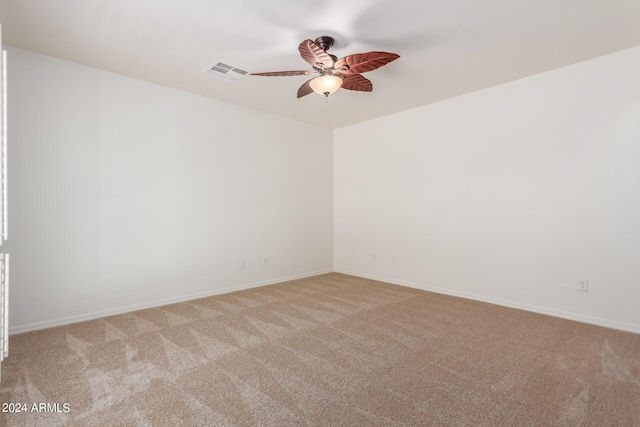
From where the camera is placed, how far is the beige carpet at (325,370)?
1818mm

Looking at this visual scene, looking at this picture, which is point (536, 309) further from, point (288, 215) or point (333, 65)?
point (288, 215)

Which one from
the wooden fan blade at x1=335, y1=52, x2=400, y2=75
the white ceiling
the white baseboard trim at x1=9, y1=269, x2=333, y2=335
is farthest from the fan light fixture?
the white baseboard trim at x1=9, y1=269, x2=333, y2=335

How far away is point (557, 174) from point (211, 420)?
3909 mm

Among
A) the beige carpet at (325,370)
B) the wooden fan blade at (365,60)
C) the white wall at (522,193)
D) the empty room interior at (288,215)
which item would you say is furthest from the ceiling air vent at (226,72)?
the beige carpet at (325,370)

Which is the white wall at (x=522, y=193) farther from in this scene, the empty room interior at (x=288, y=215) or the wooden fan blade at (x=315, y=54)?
the wooden fan blade at (x=315, y=54)

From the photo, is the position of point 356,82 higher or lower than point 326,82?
higher

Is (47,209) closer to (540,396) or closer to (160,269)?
(160,269)

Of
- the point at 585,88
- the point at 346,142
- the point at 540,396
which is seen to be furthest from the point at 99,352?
the point at 585,88

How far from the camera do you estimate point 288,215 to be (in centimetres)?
528

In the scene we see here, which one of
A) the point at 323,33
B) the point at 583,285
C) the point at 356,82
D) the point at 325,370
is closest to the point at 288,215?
the point at 356,82

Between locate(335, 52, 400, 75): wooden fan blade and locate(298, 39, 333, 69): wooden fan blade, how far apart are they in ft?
0.31

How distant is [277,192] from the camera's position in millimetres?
5125

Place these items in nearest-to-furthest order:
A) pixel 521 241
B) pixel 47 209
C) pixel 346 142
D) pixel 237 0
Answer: pixel 237 0 < pixel 47 209 < pixel 521 241 < pixel 346 142

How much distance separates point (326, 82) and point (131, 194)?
254 cm
